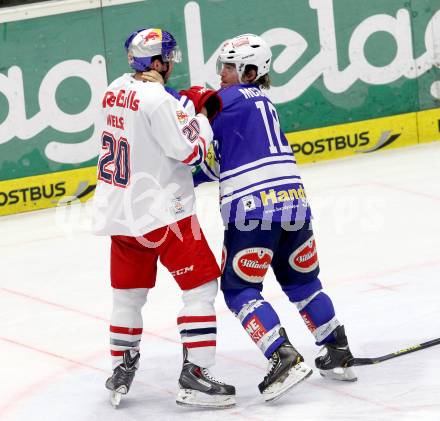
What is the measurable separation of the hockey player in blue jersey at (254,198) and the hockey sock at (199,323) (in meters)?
0.10

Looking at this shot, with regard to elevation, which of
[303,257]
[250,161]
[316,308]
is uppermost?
[250,161]

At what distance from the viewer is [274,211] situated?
16.0 ft

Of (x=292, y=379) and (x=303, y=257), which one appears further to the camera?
(x=303, y=257)

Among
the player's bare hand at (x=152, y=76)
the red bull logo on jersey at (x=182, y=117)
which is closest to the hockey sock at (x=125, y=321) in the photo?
the red bull logo on jersey at (x=182, y=117)

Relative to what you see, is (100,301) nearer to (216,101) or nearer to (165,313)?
(165,313)

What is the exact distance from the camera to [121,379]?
5.01 meters

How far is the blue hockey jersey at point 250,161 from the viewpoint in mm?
4855

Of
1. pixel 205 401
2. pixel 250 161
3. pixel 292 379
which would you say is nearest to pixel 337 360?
pixel 292 379

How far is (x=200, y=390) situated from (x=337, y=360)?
1.88 feet

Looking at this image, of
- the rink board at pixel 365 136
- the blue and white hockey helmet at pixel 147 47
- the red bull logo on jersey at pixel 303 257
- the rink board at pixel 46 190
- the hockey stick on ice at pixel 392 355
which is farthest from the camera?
the rink board at pixel 365 136

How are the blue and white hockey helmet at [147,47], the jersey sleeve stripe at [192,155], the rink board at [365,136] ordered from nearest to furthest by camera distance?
1. the jersey sleeve stripe at [192,155]
2. the blue and white hockey helmet at [147,47]
3. the rink board at [365,136]

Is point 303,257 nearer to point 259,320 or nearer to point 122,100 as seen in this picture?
point 259,320

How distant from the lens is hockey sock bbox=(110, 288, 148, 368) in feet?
16.4

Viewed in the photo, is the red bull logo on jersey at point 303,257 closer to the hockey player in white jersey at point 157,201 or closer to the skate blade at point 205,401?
the hockey player in white jersey at point 157,201
